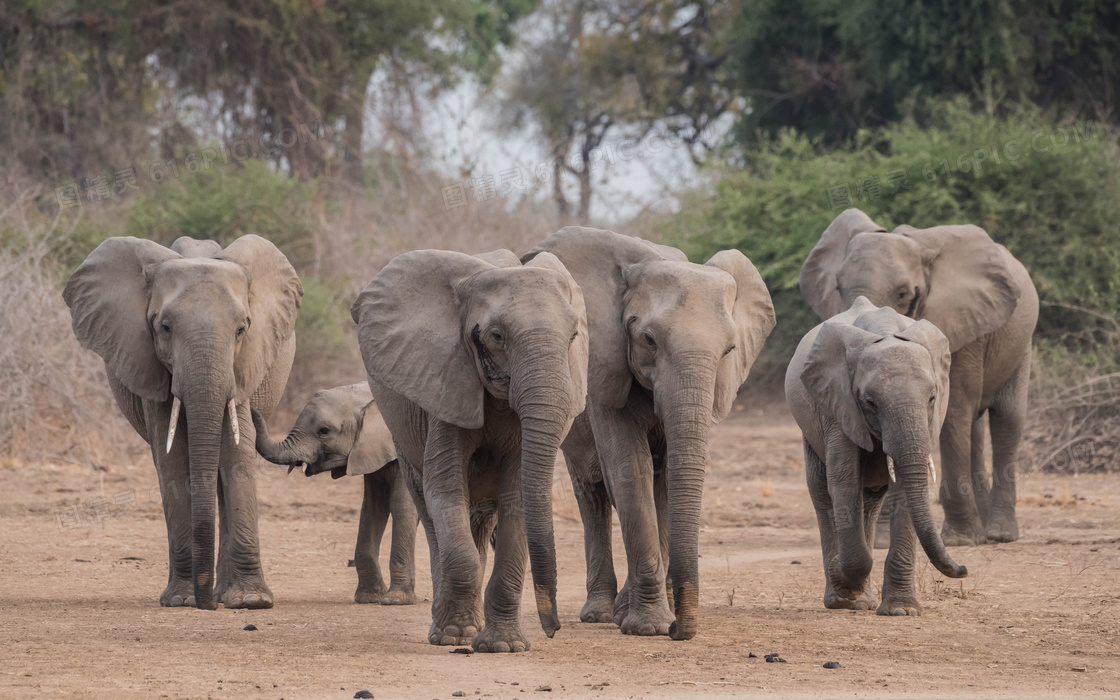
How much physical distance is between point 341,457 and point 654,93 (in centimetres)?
2571

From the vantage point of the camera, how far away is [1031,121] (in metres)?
21.5

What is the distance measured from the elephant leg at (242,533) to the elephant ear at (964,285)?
5.03 m

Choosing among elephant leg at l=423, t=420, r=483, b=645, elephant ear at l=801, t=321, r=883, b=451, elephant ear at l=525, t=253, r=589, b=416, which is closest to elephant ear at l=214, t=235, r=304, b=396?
elephant leg at l=423, t=420, r=483, b=645

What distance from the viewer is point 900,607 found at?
7.85 metres

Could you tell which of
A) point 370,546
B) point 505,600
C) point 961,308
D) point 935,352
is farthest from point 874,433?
point 961,308

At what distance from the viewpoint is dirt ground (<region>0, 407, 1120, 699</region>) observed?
18.9 feet

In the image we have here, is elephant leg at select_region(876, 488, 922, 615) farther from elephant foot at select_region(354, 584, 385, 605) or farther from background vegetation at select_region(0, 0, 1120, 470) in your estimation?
background vegetation at select_region(0, 0, 1120, 470)

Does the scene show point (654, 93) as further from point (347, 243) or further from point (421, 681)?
point (421, 681)

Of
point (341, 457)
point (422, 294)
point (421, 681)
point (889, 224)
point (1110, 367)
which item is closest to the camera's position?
point (421, 681)

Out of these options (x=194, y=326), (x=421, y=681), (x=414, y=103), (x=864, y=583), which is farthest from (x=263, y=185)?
(x=421, y=681)

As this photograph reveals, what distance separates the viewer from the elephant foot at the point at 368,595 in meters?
8.90

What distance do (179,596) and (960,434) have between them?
5.75 m

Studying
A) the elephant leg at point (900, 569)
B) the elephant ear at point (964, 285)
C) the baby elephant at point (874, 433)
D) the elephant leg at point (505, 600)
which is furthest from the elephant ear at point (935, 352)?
the elephant ear at point (964, 285)

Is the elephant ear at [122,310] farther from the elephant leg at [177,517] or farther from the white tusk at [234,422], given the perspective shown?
the white tusk at [234,422]
